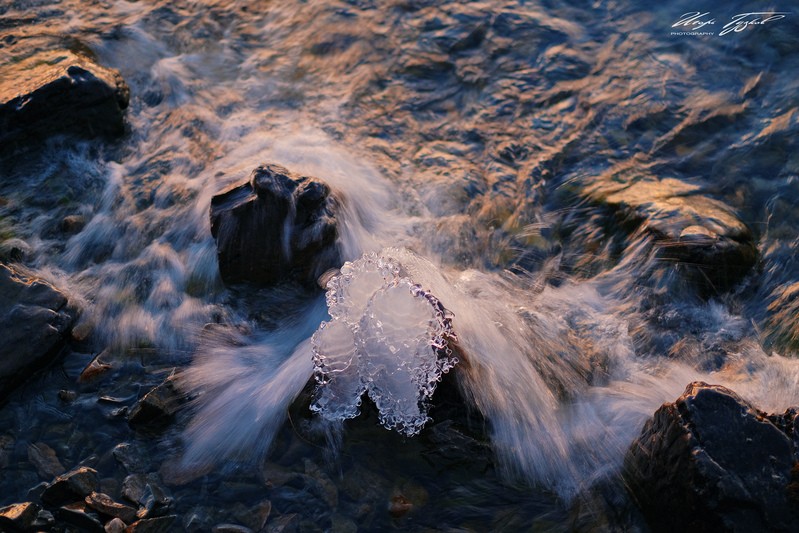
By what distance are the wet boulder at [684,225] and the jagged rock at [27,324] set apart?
11.4ft

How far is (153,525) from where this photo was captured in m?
3.21

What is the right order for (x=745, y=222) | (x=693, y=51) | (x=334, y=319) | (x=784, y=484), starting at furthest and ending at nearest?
(x=693, y=51), (x=745, y=222), (x=334, y=319), (x=784, y=484)

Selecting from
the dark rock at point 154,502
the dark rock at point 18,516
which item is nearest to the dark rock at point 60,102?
the dark rock at point 18,516

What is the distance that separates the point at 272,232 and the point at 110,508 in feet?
5.79

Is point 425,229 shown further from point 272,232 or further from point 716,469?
point 716,469

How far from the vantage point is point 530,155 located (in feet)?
17.5

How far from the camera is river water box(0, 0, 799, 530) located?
348 cm

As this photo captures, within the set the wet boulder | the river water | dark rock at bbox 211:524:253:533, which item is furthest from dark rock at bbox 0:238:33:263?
the wet boulder

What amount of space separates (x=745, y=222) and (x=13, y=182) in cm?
506

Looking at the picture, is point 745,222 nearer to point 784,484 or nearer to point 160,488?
point 784,484

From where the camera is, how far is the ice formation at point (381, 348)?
11.4 feet

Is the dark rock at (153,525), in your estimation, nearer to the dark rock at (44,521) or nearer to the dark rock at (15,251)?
the dark rock at (44,521)

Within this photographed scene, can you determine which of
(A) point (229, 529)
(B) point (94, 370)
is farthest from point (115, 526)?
(B) point (94, 370)

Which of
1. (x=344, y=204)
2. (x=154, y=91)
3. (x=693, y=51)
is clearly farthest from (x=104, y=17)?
(x=693, y=51)
